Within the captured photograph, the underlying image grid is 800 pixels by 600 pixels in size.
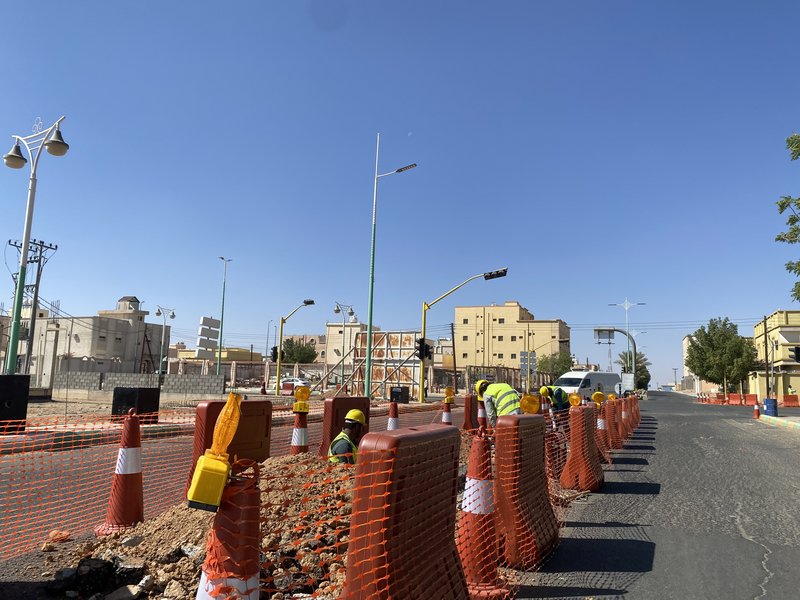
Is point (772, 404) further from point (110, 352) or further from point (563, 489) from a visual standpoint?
point (110, 352)

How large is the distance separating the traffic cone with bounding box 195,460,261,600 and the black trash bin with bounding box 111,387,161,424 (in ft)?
43.4

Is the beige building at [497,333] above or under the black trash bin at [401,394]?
above

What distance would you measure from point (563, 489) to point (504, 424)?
11.6ft

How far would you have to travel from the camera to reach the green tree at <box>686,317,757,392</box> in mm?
62156

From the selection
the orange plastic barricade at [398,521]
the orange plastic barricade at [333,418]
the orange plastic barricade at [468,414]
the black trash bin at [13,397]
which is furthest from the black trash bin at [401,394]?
the orange plastic barricade at [398,521]

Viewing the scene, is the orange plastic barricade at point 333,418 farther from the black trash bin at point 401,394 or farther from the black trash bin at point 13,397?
the black trash bin at point 401,394

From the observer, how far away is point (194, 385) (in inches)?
1143

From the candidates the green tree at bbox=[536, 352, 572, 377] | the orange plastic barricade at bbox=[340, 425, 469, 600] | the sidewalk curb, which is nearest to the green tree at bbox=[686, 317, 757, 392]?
the green tree at bbox=[536, 352, 572, 377]

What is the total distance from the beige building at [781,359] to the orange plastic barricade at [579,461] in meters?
56.1

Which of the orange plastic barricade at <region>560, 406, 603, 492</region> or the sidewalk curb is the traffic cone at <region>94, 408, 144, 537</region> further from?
the sidewalk curb

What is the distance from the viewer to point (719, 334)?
63.9m

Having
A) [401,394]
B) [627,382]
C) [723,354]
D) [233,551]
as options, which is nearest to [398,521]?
[233,551]

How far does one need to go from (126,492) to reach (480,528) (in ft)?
10.2

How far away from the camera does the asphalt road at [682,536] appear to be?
4137mm
